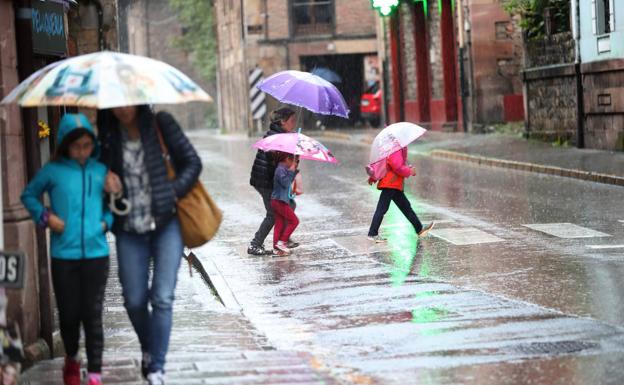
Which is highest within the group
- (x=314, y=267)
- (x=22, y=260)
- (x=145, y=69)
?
(x=145, y=69)

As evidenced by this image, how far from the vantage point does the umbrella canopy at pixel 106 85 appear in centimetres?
709

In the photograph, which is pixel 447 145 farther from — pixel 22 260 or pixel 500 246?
pixel 22 260

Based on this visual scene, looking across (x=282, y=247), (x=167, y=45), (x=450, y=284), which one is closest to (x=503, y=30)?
(x=282, y=247)

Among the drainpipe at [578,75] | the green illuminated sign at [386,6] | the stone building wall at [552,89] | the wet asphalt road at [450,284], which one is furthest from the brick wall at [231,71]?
the wet asphalt road at [450,284]

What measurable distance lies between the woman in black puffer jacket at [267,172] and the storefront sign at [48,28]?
12.2 ft

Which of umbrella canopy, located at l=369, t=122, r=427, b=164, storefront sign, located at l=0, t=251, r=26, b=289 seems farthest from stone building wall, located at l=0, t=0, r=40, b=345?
umbrella canopy, located at l=369, t=122, r=427, b=164

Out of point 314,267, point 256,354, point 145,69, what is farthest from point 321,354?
point 314,267

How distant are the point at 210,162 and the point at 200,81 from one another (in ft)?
133

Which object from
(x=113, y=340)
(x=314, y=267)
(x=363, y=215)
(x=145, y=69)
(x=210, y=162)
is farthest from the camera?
(x=210, y=162)

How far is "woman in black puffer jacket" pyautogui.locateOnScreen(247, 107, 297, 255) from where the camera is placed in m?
14.3

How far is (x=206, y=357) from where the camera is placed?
28.0ft

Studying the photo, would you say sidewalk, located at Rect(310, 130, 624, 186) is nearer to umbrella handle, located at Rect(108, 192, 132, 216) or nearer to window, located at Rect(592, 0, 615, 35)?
window, located at Rect(592, 0, 615, 35)

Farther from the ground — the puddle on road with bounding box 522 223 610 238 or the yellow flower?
the yellow flower

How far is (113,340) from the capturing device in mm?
9469
